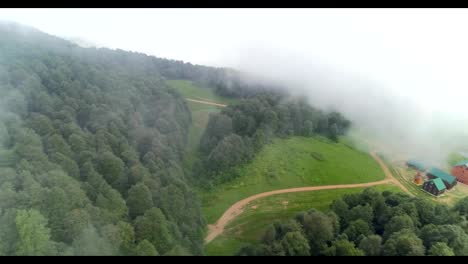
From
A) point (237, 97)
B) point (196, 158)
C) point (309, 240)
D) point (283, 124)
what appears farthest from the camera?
point (237, 97)

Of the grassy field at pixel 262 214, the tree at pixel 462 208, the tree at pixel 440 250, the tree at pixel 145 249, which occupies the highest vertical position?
the tree at pixel 462 208

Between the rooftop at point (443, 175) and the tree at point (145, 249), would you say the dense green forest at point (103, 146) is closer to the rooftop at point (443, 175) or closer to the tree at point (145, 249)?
the tree at point (145, 249)

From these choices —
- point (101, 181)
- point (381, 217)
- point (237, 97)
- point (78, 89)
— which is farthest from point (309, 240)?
point (237, 97)

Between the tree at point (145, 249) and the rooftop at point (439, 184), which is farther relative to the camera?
the rooftop at point (439, 184)

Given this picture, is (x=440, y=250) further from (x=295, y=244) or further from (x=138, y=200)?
(x=138, y=200)

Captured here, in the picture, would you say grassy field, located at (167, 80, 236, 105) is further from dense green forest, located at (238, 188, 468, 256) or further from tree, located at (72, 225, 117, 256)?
tree, located at (72, 225, 117, 256)

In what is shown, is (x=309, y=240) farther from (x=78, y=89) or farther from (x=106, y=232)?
(x=78, y=89)

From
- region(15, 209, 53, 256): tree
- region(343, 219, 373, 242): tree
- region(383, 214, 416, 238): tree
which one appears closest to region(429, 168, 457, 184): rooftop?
region(383, 214, 416, 238): tree

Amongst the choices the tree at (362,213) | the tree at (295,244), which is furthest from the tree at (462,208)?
the tree at (295,244)
